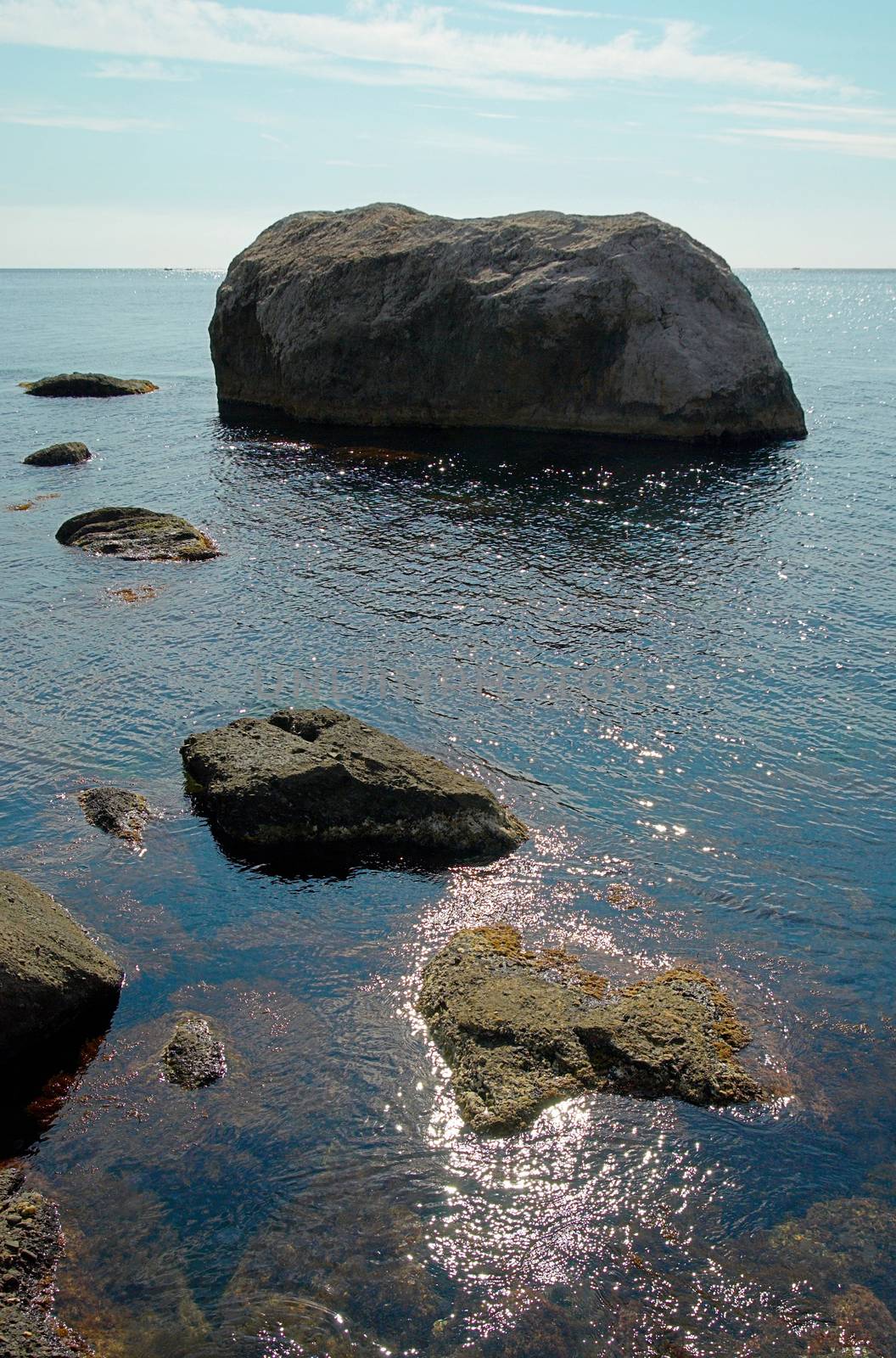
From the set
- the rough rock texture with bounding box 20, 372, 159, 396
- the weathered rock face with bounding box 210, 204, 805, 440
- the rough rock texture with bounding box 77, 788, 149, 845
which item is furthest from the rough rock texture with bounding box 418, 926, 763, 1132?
the rough rock texture with bounding box 20, 372, 159, 396

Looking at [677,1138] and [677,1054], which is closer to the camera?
[677,1138]

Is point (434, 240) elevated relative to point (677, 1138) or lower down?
elevated

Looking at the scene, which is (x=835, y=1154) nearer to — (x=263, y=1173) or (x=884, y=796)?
(x=263, y=1173)

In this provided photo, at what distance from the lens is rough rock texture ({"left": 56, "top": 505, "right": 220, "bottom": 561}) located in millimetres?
28812

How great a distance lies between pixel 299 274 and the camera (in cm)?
4709

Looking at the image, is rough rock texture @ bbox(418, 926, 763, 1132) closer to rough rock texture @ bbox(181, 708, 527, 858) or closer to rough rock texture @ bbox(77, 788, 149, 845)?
rough rock texture @ bbox(181, 708, 527, 858)

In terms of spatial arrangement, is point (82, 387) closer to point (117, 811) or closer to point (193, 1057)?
point (117, 811)

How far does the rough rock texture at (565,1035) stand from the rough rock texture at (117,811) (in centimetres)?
559

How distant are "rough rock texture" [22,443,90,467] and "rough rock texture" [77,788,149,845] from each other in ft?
92.9

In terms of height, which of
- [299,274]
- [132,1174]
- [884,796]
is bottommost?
[132,1174]

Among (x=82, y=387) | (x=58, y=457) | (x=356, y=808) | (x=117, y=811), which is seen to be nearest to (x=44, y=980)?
(x=117, y=811)

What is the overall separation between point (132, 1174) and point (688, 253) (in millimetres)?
39167

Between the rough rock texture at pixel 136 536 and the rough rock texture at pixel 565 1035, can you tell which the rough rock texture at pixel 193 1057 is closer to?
the rough rock texture at pixel 565 1035

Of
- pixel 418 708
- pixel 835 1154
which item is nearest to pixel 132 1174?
pixel 835 1154
